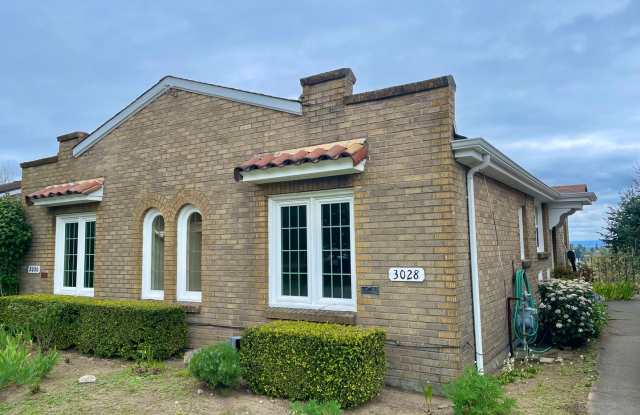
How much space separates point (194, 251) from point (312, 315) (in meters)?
3.08

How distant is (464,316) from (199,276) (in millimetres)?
4875

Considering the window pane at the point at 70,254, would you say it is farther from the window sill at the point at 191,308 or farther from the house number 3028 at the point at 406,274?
the house number 3028 at the point at 406,274

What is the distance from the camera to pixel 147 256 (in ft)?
28.6

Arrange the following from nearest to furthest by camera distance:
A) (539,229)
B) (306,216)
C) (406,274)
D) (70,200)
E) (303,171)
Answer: (406,274) → (303,171) → (306,216) → (70,200) → (539,229)

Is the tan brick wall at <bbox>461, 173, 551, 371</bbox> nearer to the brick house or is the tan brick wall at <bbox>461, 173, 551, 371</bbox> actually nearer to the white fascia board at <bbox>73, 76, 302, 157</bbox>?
the brick house

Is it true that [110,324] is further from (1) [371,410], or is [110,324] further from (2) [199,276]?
(1) [371,410]

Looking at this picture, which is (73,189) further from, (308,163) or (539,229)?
(539,229)

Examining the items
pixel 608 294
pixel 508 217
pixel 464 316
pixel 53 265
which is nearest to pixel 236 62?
pixel 53 265

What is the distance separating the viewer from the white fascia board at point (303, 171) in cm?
591

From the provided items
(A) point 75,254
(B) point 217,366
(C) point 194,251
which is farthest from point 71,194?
(B) point 217,366

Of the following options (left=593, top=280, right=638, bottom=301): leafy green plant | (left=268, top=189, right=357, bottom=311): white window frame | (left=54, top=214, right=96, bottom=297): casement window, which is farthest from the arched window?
(left=593, top=280, right=638, bottom=301): leafy green plant

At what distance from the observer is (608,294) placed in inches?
617

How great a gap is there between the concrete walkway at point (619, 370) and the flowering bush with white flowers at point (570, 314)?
481mm

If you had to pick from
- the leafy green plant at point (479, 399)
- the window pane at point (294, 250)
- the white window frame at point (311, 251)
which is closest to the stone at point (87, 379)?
the white window frame at point (311, 251)
